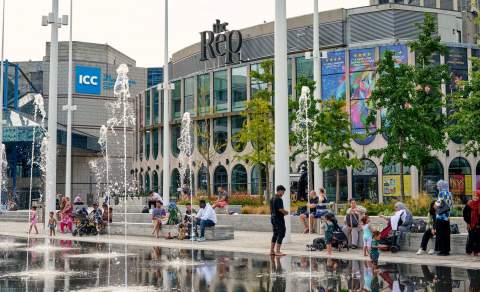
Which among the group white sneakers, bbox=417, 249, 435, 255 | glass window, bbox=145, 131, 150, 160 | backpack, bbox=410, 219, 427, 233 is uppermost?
glass window, bbox=145, 131, 150, 160

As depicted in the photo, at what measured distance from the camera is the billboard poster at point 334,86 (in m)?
50.4

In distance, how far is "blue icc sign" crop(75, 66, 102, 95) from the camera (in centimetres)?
8075

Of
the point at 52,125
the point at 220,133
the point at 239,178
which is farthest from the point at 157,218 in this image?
the point at 220,133

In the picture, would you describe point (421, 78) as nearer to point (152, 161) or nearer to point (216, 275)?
point (216, 275)

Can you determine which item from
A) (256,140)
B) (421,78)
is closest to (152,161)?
(256,140)

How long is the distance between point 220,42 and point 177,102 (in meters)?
8.02

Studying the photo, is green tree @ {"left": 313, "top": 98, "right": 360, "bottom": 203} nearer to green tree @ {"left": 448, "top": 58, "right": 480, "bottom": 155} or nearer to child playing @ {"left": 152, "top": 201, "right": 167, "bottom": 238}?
green tree @ {"left": 448, "top": 58, "right": 480, "bottom": 155}

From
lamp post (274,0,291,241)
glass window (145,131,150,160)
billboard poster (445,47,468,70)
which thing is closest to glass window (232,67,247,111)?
glass window (145,131,150,160)

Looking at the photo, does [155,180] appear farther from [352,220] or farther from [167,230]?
[352,220]

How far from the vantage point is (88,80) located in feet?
268

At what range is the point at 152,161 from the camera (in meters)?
68.8

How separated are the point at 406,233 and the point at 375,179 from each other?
34.6 metres

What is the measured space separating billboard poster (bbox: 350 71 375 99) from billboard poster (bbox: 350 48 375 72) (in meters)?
0.41

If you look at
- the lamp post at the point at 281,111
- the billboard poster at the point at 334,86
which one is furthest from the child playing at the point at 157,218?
the billboard poster at the point at 334,86
